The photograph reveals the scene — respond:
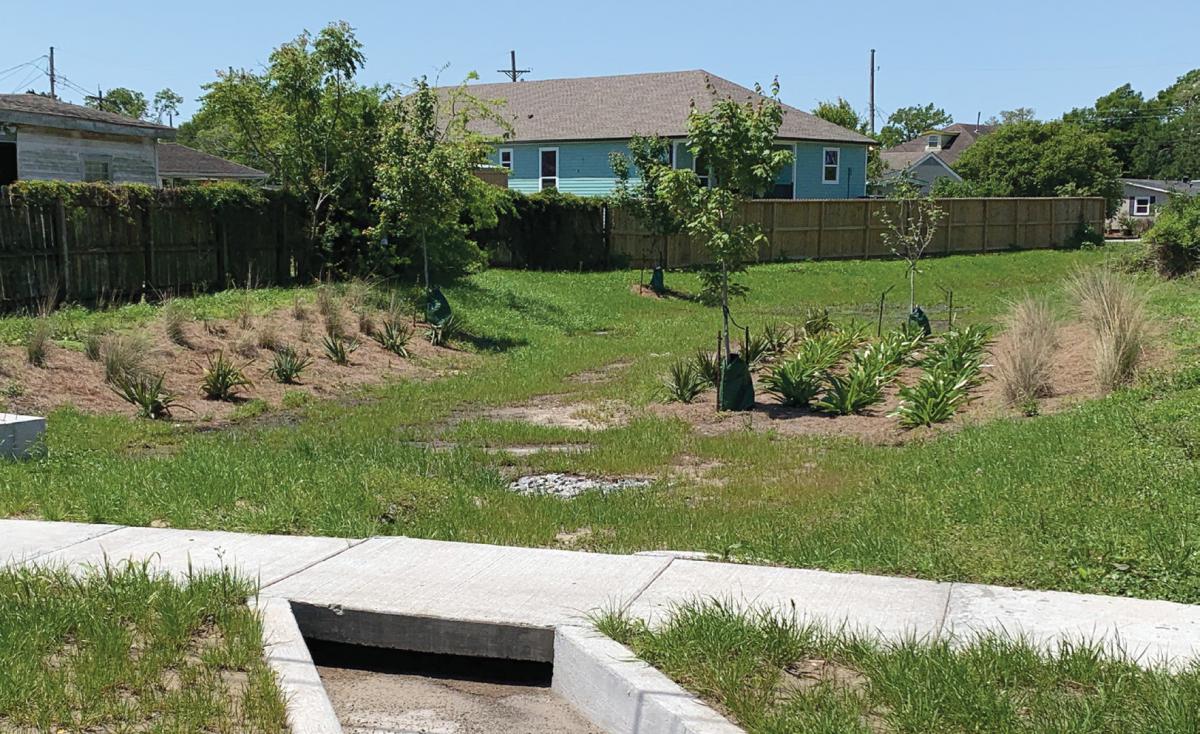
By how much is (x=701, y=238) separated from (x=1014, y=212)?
34335 millimetres

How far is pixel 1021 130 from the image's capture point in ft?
203

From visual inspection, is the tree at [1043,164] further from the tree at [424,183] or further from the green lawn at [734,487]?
the green lawn at [734,487]

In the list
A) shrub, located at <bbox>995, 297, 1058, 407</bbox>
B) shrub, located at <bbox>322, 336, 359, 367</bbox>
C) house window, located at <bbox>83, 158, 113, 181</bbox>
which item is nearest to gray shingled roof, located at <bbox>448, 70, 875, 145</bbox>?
house window, located at <bbox>83, 158, 113, 181</bbox>

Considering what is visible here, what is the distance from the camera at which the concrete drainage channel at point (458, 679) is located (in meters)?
4.42

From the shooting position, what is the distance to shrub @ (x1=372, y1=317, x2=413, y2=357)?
18250 mm

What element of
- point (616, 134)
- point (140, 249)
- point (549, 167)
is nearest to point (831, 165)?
point (616, 134)

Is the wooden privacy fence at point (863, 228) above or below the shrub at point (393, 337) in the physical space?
above

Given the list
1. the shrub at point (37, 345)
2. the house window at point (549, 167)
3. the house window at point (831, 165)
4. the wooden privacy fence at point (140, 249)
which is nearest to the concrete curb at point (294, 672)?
the shrub at point (37, 345)

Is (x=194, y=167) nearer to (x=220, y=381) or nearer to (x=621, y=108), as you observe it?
(x=621, y=108)

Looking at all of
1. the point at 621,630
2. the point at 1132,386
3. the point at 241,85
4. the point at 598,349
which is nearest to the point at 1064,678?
the point at 621,630

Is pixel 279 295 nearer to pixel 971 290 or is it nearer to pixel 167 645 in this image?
pixel 167 645

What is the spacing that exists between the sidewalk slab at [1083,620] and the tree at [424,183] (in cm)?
1554

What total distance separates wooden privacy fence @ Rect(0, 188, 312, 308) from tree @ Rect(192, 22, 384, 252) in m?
0.76

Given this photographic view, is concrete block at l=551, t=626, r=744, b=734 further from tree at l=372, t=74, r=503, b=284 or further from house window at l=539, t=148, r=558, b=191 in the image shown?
house window at l=539, t=148, r=558, b=191
